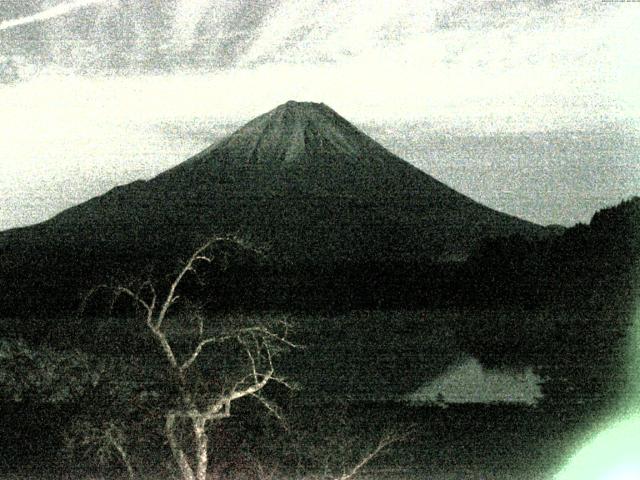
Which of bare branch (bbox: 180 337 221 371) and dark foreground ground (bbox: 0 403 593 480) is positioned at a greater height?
bare branch (bbox: 180 337 221 371)

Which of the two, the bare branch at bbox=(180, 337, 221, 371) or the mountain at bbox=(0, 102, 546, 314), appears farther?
the mountain at bbox=(0, 102, 546, 314)

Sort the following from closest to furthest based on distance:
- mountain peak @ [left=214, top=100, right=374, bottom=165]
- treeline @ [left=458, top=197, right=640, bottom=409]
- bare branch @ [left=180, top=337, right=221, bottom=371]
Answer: bare branch @ [left=180, top=337, right=221, bottom=371]
treeline @ [left=458, top=197, right=640, bottom=409]
mountain peak @ [left=214, top=100, right=374, bottom=165]

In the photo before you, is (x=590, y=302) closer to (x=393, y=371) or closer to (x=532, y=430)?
(x=393, y=371)

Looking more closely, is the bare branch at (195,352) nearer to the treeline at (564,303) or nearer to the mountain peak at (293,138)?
the treeline at (564,303)

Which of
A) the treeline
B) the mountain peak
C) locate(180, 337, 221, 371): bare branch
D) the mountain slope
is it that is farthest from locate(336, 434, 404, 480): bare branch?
the mountain peak

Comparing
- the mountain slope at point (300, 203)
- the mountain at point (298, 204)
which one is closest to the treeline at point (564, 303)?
the mountain at point (298, 204)

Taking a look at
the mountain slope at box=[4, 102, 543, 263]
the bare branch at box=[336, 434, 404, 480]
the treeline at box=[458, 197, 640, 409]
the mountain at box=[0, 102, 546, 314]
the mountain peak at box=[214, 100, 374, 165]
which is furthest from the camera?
the mountain peak at box=[214, 100, 374, 165]

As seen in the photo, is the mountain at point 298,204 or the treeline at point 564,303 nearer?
the treeline at point 564,303

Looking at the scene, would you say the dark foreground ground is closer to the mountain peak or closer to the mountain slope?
the mountain slope

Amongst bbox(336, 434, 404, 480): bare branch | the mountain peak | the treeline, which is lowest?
the treeline
